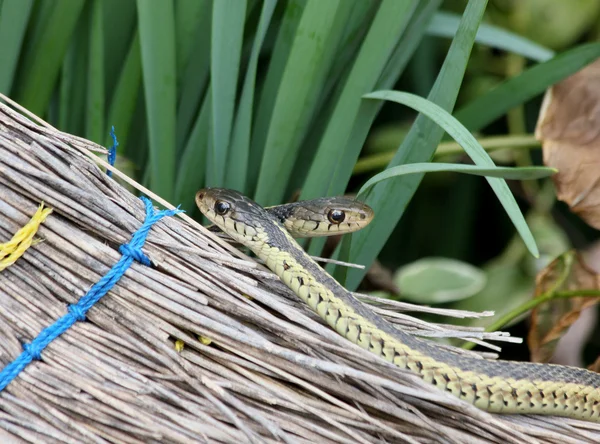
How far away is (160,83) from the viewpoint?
43.0 inches

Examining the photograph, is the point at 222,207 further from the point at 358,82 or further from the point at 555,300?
the point at 555,300

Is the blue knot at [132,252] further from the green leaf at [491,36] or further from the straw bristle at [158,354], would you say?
the green leaf at [491,36]

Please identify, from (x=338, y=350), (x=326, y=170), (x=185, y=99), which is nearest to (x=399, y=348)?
(x=338, y=350)

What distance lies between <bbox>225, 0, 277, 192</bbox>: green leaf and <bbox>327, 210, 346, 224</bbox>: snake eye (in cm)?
17

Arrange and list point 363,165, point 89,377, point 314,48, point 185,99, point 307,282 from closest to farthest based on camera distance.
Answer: point 89,377 → point 307,282 → point 314,48 → point 185,99 → point 363,165

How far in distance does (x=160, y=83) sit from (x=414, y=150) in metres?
0.41

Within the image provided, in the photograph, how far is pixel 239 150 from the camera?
3.68ft

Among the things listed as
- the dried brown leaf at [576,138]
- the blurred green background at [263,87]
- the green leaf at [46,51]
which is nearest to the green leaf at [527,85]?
the blurred green background at [263,87]

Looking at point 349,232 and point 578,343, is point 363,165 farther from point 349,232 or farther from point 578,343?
point 578,343

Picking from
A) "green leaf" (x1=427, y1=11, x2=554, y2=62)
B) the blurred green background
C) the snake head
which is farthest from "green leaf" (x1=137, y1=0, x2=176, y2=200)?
"green leaf" (x1=427, y1=11, x2=554, y2=62)

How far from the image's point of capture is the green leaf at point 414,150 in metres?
0.95

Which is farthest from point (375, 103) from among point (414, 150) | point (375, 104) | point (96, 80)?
point (96, 80)

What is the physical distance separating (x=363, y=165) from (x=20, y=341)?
0.84m

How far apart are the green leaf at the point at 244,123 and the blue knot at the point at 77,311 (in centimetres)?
39
